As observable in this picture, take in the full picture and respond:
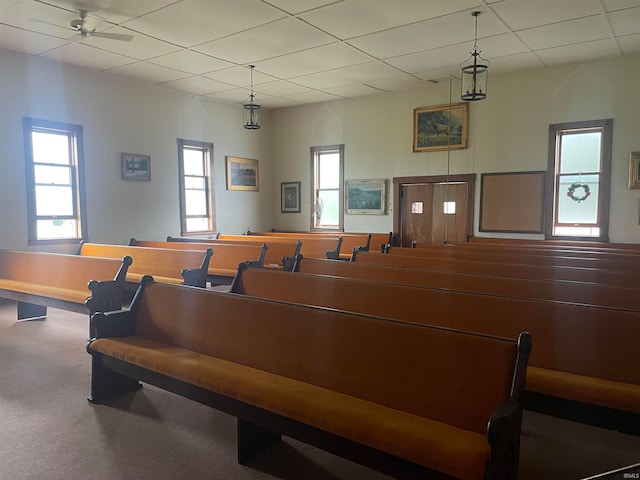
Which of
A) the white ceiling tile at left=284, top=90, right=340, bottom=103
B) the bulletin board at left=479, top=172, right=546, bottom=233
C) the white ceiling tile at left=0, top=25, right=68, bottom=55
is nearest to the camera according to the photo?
the white ceiling tile at left=0, top=25, right=68, bottom=55

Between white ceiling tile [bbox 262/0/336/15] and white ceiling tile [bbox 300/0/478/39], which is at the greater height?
white ceiling tile [bbox 300/0/478/39]

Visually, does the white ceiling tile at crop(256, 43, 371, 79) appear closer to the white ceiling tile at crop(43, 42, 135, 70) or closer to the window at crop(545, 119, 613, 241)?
the white ceiling tile at crop(43, 42, 135, 70)

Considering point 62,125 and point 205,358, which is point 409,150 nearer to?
point 62,125

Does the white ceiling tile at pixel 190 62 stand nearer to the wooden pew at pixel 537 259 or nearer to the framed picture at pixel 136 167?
the framed picture at pixel 136 167

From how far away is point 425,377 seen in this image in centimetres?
170

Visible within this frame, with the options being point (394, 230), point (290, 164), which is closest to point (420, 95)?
point (394, 230)

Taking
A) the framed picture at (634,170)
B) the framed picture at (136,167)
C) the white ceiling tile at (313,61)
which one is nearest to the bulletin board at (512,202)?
the framed picture at (634,170)

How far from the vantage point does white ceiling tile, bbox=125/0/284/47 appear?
14.6 ft

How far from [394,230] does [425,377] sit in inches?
249

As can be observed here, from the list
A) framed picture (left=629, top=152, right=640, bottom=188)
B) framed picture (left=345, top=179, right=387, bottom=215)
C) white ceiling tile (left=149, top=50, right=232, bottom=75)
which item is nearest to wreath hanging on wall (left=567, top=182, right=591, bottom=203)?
framed picture (left=629, top=152, right=640, bottom=188)

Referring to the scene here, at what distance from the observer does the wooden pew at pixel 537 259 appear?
3586 millimetres

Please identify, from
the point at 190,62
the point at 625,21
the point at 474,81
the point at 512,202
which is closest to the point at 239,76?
the point at 190,62

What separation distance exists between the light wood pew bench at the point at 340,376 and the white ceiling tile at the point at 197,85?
205 inches

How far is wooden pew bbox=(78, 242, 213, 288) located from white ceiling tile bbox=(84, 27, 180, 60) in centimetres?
243
